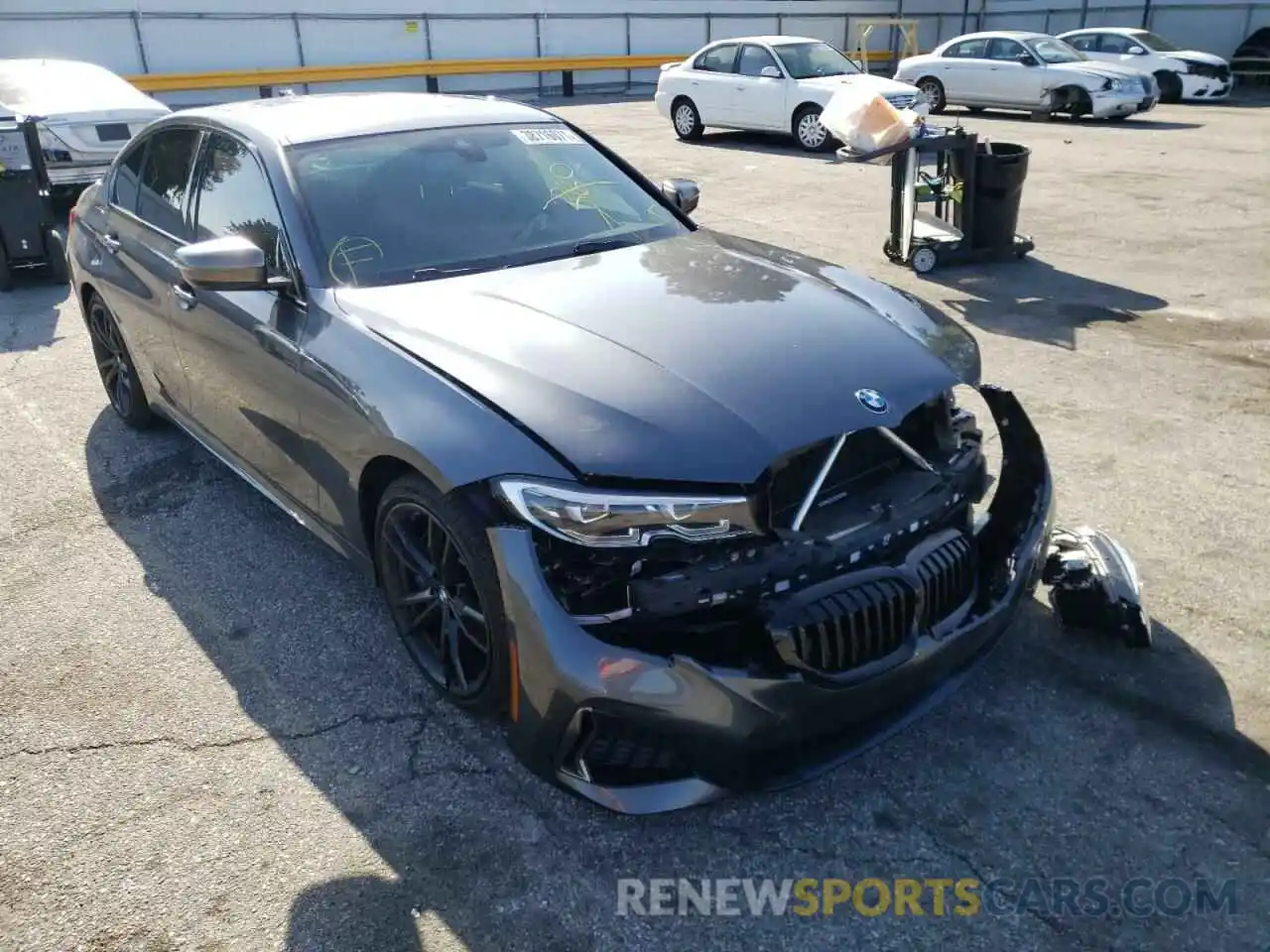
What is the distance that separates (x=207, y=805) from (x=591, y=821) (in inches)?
42.7

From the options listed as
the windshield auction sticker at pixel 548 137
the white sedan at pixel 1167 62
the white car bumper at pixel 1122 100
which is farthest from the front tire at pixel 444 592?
the white sedan at pixel 1167 62

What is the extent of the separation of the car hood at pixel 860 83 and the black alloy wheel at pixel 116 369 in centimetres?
1162

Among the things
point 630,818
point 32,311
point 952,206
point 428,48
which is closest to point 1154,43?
point 952,206

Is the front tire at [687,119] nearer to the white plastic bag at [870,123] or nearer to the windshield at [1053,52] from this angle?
the windshield at [1053,52]

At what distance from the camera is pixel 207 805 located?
9.34ft

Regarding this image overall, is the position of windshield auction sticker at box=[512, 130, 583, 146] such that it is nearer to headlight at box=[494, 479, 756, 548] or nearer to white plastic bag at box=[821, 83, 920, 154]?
headlight at box=[494, 479, 756, 548]

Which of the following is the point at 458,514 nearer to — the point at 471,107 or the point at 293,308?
the point at 293,308

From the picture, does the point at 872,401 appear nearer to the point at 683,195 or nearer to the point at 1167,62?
the point at 683,195

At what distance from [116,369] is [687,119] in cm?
1274

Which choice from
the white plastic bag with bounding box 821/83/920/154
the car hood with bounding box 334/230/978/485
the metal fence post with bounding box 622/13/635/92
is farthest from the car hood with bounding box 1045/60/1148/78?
the car hood with bounding box 334/230/978/485

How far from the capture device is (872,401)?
2746 mm

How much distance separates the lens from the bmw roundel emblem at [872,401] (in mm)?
2725

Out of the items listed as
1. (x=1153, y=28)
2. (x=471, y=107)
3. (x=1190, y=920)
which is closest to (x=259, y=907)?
(x=1190, y=920)

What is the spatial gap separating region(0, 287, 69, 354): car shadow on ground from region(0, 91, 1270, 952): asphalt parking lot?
2380 millimetres
